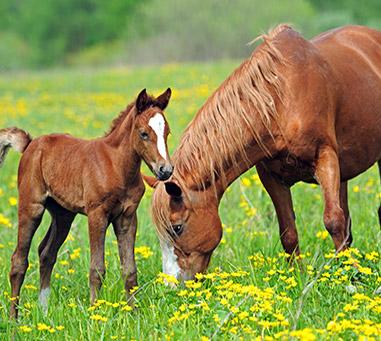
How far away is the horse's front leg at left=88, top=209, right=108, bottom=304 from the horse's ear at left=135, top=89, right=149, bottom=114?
0.66 m

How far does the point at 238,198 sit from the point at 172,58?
33.7m

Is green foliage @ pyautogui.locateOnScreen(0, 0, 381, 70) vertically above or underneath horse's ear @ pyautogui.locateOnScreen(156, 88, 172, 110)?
underneath

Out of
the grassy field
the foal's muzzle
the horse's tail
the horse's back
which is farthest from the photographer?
the horse's back

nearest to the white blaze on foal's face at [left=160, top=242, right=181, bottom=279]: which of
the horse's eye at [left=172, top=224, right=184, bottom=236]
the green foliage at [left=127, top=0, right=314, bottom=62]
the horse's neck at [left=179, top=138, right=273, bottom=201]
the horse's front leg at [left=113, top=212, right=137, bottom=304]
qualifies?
the horse's eye at [left=172, top=224, right=184, bottom=236]

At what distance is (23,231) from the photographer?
5.20 metres

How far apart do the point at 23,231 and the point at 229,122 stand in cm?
151

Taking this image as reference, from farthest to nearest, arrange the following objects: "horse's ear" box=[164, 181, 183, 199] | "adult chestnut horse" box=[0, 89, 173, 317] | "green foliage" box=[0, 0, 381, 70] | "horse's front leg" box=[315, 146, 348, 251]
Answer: "green foliage" box=[0, 0, 381, 70] → "horse's front leg" box=[315, 146, 348, 251] → "horse's ear" box=[164, 181, 183, 199] → "adult chestnut horse" box=[0, 89, 173, 317]

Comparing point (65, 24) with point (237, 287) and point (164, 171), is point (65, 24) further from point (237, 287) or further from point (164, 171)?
point (237, 287)

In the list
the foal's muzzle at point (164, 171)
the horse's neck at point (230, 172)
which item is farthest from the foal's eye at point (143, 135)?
the horse's neck at point (230, 172)

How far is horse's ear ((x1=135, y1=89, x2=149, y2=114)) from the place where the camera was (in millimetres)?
4684

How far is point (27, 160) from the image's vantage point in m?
5.27

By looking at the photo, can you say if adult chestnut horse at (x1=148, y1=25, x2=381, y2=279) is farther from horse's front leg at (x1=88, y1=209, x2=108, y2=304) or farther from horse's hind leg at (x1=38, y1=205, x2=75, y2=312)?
horse's hind leg at (x1=38, y1=205, x2=75, y2=312)

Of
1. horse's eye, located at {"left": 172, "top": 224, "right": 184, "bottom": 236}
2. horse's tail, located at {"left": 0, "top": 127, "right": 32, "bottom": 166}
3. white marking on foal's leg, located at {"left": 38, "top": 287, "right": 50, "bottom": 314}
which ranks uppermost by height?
horse's tail, located at {"left": 0, "top": 127, "right": 32, "bottom": 166}

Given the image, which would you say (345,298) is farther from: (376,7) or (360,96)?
(376,7)
